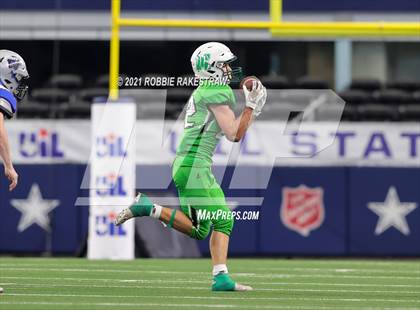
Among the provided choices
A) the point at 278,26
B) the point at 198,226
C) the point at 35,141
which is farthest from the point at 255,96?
the point at 35,141

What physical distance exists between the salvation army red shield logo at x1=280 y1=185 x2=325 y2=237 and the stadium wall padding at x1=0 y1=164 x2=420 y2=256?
11 millimetres

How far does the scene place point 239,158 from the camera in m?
13.4

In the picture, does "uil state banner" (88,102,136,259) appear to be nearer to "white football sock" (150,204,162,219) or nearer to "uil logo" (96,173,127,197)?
"uil logo" (96,173,127,197)

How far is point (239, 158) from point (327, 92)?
5.29 ft

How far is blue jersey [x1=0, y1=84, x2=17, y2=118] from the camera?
7.82 m

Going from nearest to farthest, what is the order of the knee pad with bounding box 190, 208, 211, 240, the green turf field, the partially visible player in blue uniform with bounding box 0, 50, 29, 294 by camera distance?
the green turf field < the partially visible player in blue uniform with bounding box 0, 50, 29, 294 < the knee pad with bounding box 190, 208, 211, 240

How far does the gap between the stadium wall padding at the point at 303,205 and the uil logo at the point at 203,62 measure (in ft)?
17.3

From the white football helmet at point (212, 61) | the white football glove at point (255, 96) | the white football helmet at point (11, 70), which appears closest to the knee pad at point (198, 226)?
the white football glove at point (255, 96)

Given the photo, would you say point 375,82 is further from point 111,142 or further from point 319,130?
point 111,142

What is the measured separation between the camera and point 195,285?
8438 mm

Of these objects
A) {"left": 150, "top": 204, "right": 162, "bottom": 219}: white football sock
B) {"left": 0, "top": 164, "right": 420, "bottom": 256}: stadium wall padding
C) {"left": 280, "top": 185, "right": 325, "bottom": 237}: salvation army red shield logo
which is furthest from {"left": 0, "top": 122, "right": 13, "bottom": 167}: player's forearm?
{"left": 280, "top": 185, "right": 325, "bottom": 237}: salvation army red shield logo

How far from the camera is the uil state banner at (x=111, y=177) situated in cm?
1194

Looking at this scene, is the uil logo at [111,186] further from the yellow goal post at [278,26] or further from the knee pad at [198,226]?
the knee pad at [198,226]

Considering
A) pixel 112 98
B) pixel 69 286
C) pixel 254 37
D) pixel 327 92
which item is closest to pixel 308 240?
pixel 327 92
